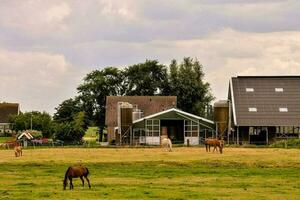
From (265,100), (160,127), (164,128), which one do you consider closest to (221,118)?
(265,100)

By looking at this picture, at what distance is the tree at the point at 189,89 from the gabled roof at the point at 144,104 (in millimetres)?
13484

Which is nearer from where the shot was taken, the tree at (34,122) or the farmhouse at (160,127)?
the farmhouse at (160,127)

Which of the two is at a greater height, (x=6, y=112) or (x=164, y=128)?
(x=6, y=112)

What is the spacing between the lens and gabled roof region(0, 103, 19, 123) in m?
164

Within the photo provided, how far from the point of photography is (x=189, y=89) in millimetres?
130375

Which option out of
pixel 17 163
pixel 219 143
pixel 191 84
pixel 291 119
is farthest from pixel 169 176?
pixel 191 84

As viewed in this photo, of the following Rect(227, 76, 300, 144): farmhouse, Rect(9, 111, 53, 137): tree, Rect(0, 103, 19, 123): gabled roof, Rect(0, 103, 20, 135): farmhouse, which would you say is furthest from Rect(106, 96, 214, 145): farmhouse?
Rect(0, 103, 19, 123): gabled roof

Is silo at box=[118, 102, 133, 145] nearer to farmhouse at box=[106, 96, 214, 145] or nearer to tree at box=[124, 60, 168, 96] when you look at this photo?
farmhouse at box=[106, 96, 214, 145]

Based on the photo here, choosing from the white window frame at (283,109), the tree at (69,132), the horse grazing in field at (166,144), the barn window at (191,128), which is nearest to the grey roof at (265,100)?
the white window frame at (283,109)

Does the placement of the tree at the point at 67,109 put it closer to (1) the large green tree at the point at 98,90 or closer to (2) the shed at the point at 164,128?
(1) the large green tree at the point at 98,90

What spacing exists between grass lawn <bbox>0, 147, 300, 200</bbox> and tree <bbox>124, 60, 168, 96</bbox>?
7096 cm

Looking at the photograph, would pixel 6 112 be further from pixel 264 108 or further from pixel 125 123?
pixel 264 108

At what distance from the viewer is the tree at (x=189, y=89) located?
130000 mm

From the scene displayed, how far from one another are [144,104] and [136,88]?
19.2 meters
